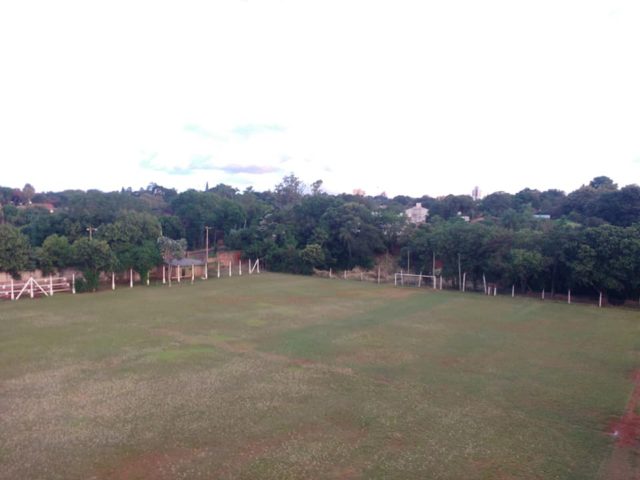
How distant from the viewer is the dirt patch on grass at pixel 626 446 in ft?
26.7

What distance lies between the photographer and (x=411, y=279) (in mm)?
34750

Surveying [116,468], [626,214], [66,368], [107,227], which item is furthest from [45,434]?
[626,214]

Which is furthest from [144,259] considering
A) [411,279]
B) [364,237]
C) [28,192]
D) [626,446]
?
[28,192]

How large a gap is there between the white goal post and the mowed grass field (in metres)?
10.9

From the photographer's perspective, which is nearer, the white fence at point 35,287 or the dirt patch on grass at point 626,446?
the dirt patch on grass at point 626,446

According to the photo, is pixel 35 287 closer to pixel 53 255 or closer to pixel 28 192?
pixel 53 255

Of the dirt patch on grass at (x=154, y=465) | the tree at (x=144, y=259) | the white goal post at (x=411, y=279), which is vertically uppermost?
the tree at (x=144, y=259)

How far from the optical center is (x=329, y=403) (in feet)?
36.6

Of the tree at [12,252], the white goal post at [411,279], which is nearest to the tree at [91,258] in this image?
the tree at [12,252]

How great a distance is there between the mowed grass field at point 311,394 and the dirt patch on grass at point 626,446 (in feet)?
0.20

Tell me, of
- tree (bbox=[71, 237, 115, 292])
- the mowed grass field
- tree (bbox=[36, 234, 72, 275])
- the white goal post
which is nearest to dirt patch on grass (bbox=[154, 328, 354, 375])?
the mowed grass field

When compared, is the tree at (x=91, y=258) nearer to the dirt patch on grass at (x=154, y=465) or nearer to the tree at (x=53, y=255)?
the tree at (x=53, y=255)

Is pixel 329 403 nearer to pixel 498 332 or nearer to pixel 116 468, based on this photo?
pixel 116 468

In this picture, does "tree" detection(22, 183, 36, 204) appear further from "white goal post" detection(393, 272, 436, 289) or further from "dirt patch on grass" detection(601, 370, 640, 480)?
"dirt patch on grass" detection(601, 370, 640, 480)
